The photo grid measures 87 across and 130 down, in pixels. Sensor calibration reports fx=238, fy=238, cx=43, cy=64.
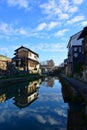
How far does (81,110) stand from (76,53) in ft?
172

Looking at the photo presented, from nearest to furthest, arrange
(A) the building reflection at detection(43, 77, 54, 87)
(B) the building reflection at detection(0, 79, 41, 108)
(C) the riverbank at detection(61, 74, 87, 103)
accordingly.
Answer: (C) the riverbank at detection(61, 74, 87, 103) < (B) the building reflection at detection(0, 79, 41, 108) < (A) the building reflection at detection(43, 77, 54, 87)

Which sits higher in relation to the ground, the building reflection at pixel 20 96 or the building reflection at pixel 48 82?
the building reflection at pixel 48 82

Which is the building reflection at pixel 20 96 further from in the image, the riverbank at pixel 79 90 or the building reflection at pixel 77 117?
the building reflection at pixel 77 117

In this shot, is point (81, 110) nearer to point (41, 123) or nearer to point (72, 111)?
point (72, 111)

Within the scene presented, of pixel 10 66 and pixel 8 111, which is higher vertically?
pixel 10 66

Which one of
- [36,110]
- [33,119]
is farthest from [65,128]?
[36,110]

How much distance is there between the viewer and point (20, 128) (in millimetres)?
15453

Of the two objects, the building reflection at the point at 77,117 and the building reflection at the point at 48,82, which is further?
the building reflection at the point at 48,82

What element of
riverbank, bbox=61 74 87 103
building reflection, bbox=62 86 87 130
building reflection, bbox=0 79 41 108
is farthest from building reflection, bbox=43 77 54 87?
building reflection, bbox=62 86 87 130

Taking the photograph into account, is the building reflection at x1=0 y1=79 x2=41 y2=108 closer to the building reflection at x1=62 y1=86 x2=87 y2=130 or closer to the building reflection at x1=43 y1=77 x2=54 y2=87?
the building reflection at x1=62 y1=86 x2=87 y2=130

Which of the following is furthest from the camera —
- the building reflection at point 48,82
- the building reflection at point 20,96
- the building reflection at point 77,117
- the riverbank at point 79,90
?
the building reflection at point 48,82

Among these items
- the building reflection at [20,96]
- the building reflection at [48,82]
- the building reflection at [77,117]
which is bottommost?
the building reflection at [77,117]

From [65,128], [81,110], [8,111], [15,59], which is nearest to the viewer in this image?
[65,128]

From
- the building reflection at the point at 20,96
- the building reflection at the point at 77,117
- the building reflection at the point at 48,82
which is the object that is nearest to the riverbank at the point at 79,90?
the building reflection at the point at 77,117
